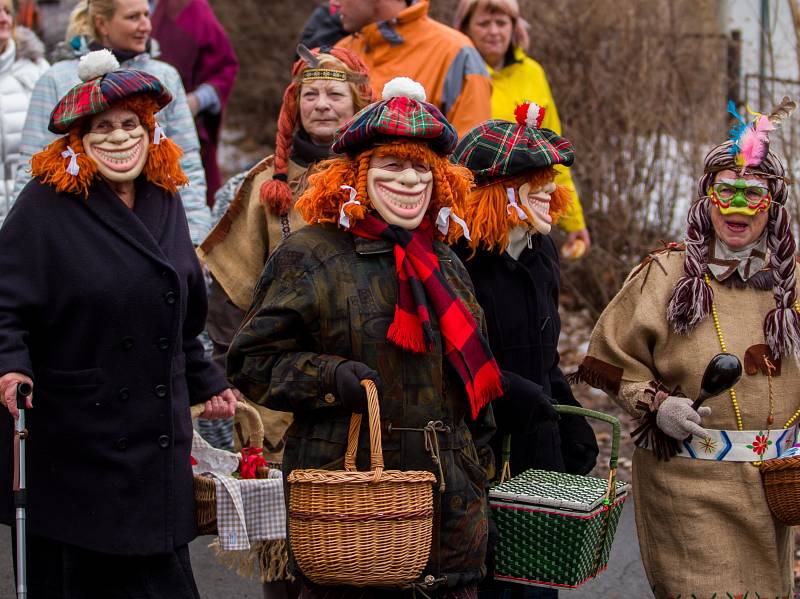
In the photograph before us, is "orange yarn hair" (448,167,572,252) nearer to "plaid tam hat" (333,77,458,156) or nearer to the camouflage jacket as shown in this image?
"plaid tam hat" (333,77,458,156)

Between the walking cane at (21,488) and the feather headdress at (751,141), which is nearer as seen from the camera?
the walking cane at (21,488)

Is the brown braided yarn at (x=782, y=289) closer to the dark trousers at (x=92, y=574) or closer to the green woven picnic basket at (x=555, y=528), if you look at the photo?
the green woven picnic basket at (x=555, y=528)

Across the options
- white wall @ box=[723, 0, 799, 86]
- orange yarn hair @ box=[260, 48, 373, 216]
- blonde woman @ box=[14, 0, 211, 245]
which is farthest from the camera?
white wall @ box=[723, 0, 799, 86]

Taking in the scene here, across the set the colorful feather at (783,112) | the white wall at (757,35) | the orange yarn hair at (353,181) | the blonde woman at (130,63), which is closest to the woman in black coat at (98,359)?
the orange yarn hair at (353,181)

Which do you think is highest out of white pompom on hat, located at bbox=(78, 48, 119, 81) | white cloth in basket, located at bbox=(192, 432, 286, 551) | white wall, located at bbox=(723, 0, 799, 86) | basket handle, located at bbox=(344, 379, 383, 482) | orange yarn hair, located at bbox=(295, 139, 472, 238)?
white wall, located at bbox=(723, 0, 799, 86)

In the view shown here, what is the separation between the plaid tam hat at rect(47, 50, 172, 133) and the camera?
4.40m

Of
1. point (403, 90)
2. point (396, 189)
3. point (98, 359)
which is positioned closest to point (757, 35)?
point (403, 90)

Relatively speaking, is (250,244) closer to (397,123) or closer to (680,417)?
(397,123)

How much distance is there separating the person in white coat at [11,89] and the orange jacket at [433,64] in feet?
5.55

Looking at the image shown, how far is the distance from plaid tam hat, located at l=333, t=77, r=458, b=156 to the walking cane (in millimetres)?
1182

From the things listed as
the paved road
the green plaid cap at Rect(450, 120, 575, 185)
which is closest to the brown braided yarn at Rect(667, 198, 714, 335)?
the green plaid cap at Rect(450, 120, 575, 185)

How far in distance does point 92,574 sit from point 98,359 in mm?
704

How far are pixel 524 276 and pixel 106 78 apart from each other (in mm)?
1567

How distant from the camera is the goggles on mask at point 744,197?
4711 mm
